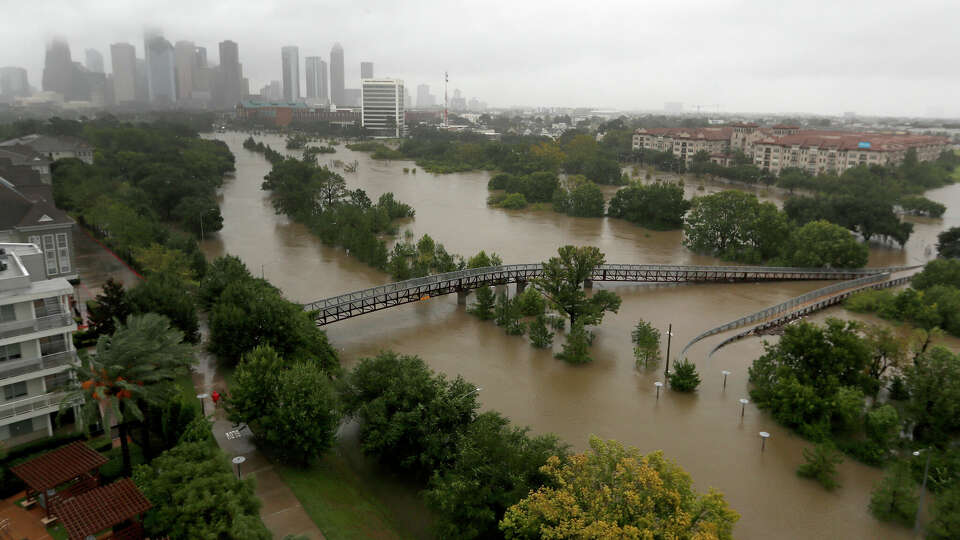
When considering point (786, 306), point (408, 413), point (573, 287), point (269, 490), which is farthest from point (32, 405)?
point (786, 306)

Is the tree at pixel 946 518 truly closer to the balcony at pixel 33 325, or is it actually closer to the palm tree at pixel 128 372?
the palm tree at pixel 128 372

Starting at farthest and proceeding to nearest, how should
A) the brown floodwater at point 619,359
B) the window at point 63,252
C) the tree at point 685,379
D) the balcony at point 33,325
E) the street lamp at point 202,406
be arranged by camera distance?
the window at point 63,252 < the tree at point 685,379 < the street lamp at point 202,406 < the brown floodwater at point 619,359 < the balcony at point 33,325

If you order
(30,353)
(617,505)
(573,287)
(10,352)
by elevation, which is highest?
(10,352)

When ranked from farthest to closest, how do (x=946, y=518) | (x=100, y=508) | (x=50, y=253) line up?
(x=50, y=253) < (x=946, y=518) < (x=100, y=508)

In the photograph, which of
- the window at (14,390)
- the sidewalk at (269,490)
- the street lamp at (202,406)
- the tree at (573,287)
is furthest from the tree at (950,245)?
the window at (14,390)

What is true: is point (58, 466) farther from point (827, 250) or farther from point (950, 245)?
point (950, 245)

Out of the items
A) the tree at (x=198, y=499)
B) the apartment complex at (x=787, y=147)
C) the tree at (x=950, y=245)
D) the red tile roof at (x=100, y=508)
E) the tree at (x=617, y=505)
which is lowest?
the red tile roof at (x=100, y=508)

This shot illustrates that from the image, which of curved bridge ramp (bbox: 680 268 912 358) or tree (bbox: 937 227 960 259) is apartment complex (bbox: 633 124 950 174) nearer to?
tree (bbox: 937 227 960 259)
